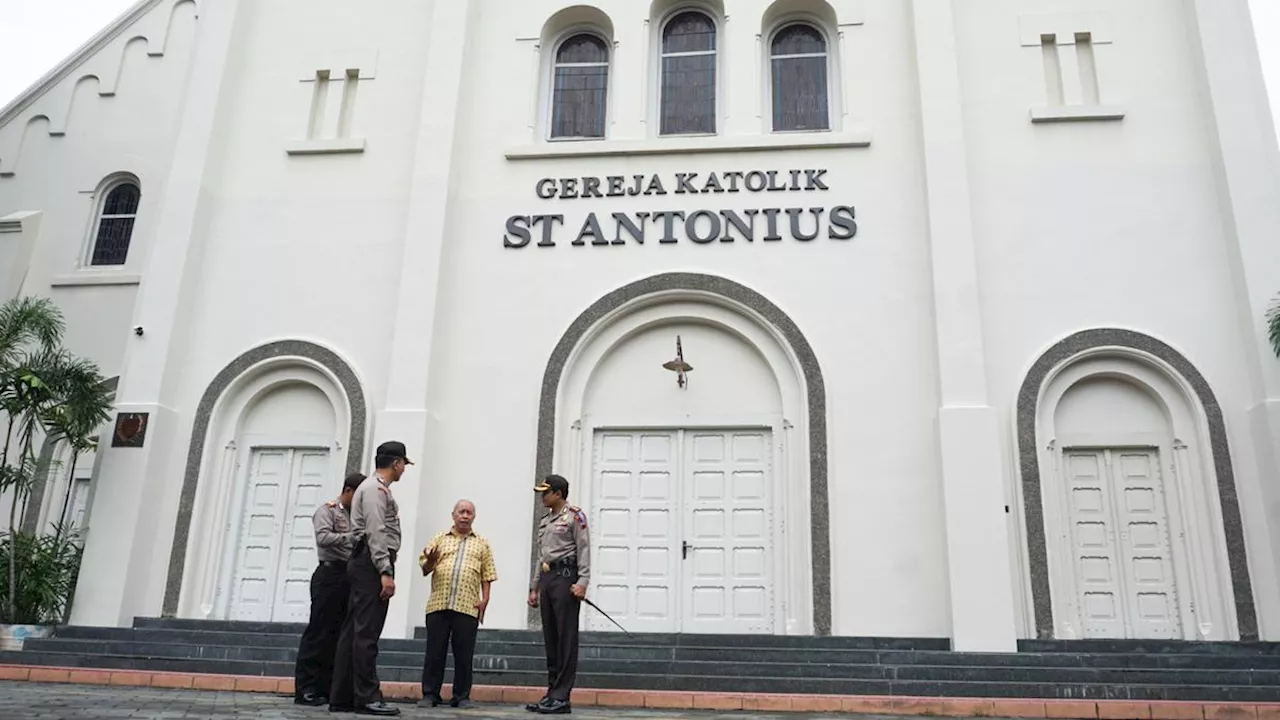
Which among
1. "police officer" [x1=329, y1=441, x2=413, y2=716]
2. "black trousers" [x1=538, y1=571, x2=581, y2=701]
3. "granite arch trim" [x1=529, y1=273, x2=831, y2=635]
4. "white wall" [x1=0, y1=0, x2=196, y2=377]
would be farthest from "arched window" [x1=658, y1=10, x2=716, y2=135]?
"white wall" [x1=0, y1=0, x2=196, y2=377]

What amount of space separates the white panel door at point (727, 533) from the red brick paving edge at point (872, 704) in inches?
104

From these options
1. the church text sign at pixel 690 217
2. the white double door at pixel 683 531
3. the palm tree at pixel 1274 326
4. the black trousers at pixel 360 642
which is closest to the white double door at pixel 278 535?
the white double door at pixel 683 531

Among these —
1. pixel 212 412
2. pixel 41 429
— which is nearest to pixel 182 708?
pixel 212 412

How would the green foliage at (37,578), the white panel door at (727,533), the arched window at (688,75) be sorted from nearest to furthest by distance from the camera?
the green foliage at (37,578)
the white panel door at (727,533)
the arched window at (688,75)

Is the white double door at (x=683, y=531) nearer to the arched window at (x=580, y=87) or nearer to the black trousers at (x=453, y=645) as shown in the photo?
the black trousers at (x=453, y=645)

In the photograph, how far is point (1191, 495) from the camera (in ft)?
33.7

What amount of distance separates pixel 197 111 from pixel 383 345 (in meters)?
4.36

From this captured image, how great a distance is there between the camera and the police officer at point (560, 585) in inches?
273

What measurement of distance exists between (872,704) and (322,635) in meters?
4.36

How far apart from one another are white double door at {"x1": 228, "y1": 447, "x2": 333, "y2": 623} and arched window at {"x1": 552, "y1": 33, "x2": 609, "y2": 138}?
5.30 m

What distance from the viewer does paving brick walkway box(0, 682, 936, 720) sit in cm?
588

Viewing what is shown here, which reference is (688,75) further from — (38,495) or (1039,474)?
(38,495)

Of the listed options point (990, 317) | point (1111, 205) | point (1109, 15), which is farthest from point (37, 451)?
point (1109, 15)

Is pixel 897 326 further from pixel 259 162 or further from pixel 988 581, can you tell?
pixel 259 162
